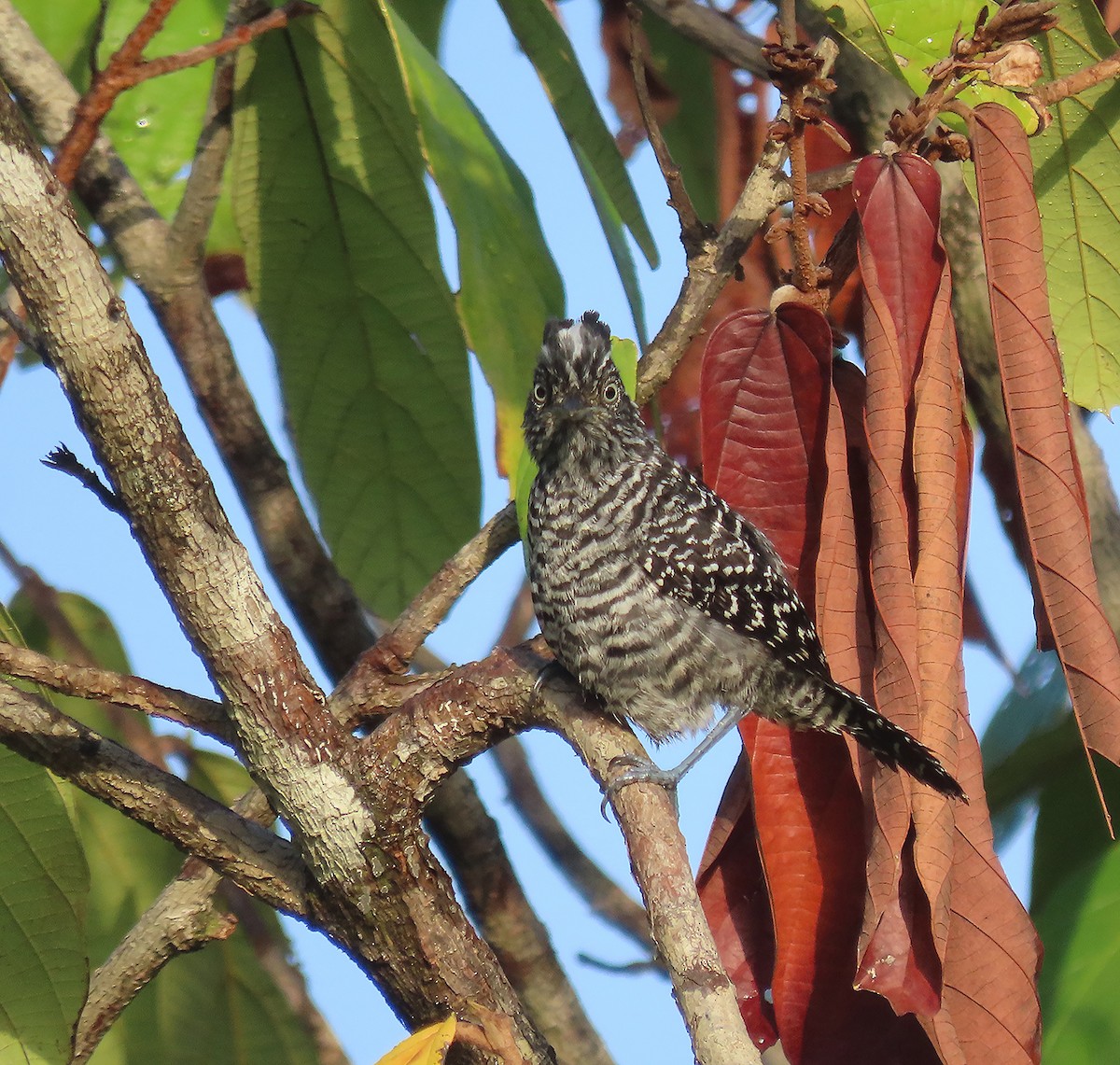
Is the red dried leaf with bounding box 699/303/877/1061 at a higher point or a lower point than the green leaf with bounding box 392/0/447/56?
lower

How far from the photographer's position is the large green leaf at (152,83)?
12.0ft

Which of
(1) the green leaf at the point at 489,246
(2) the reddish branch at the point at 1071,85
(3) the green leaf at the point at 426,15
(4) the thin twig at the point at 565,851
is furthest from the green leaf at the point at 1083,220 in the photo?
(4) the thin twig at the point at 565,851

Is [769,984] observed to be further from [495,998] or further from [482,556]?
[482,556]

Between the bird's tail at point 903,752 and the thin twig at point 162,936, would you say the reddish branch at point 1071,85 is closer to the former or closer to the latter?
the bird's tail at point 903,752

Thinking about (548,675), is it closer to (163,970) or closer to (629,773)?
(629,773)

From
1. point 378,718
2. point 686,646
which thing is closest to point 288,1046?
point 378,718

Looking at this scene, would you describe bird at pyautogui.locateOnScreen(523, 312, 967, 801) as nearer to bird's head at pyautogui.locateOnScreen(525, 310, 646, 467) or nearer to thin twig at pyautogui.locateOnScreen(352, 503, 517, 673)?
bird's head at pyautogui.locateOnScreen(525, 310, 646, 467)

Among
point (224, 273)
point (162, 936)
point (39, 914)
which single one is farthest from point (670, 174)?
point (224, 273)

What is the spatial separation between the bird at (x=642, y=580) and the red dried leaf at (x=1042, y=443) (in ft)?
3.12

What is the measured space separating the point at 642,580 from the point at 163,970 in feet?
4.84

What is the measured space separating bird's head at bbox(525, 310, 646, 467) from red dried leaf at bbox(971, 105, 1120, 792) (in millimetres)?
1207

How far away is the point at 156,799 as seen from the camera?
85.4 inches

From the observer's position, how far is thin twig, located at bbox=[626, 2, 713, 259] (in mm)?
2654

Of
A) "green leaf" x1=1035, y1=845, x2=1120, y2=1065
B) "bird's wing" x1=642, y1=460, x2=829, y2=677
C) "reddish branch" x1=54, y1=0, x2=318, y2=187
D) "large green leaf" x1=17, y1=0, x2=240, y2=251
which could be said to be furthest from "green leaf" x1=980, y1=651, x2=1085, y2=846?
"large green leaf" x1=17, y1=0, x2=240, y2=251
